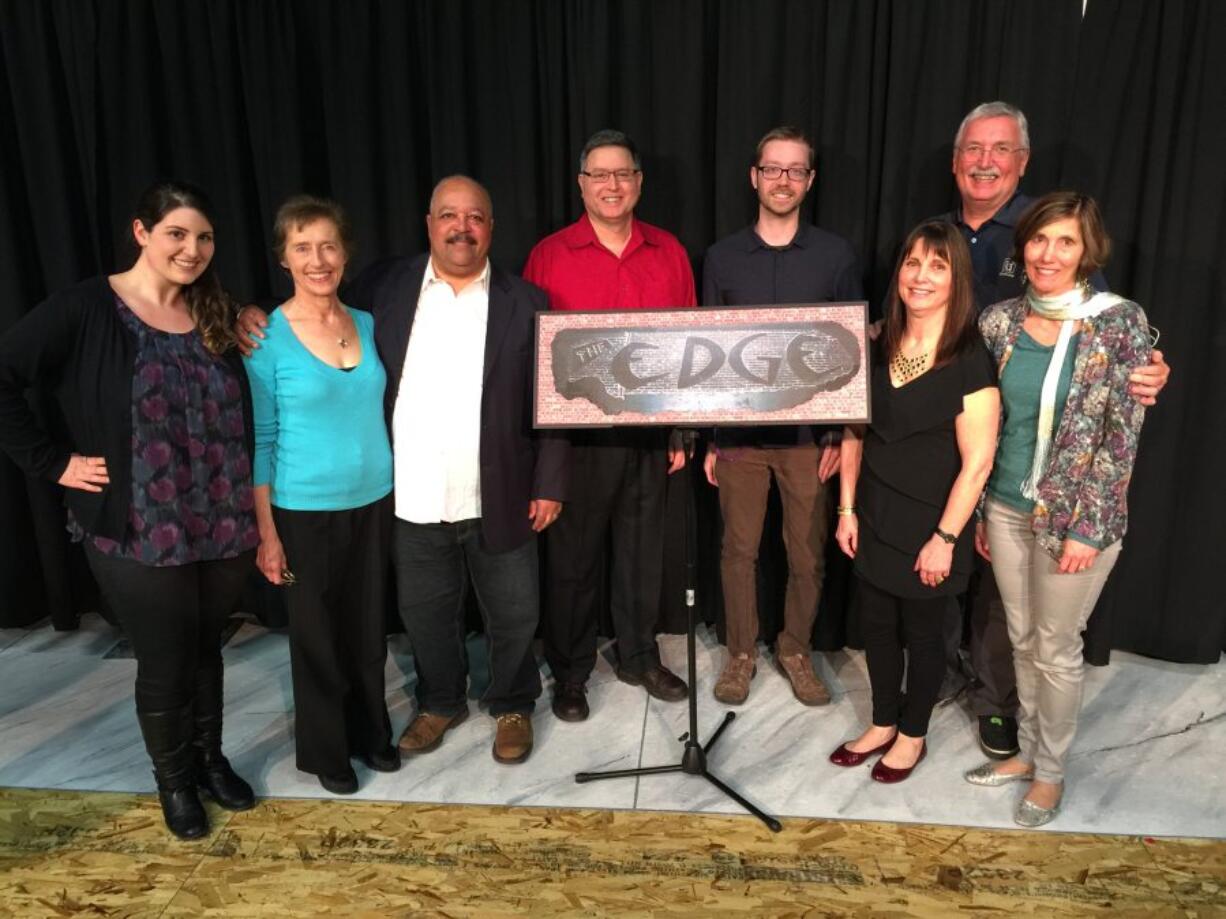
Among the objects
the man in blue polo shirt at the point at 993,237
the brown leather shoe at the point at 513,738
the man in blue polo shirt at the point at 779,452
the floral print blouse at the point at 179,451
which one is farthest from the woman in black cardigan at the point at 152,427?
the man in blue polo shirt at the point at 993,237

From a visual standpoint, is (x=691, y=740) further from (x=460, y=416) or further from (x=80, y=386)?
(x=80, y=386)

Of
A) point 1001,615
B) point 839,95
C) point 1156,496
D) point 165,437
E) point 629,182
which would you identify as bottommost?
point 1001,615

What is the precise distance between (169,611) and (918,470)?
1881mm

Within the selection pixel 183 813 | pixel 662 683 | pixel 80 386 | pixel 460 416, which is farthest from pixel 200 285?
pixel 662 683

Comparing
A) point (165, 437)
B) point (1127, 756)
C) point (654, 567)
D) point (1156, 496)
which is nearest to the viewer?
point (165, 437)

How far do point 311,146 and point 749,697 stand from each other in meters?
2.59

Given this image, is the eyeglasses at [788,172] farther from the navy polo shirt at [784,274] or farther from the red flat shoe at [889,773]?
the red flat shoe at [889,773]

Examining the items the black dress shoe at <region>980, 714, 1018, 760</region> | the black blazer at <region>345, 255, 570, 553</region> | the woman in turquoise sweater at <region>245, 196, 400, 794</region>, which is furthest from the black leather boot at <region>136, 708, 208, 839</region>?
the black dress shoe at <region>980, 714, 1018, 760</region>

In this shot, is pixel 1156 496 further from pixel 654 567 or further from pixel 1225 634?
pixel 654 567

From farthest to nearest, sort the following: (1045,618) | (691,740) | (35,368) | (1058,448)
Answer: (691,740) → (1045,618) → (1058,448) → (35,368)

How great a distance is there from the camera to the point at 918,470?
A: 225 centimetres

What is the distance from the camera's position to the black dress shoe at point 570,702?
2.88m

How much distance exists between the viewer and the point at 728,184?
A: 3.12 m

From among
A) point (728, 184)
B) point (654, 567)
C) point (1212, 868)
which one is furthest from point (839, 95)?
point (1212, 868)
